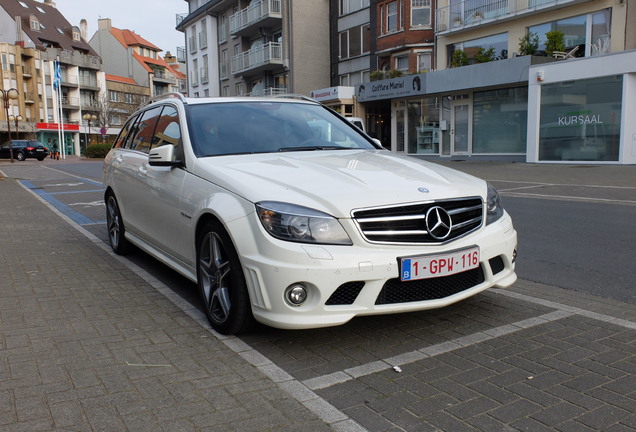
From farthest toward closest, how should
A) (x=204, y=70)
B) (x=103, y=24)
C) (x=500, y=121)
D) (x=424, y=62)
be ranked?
(x=103, y=24), (x=204, y=70), (x=424, y=62), (x=500, y=121)

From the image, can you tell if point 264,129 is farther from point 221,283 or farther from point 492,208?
point 492,208

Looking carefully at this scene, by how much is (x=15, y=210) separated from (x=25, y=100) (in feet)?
222

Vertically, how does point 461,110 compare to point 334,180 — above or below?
above

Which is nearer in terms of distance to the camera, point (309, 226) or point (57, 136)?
point (309, 226)

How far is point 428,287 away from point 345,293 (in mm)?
552

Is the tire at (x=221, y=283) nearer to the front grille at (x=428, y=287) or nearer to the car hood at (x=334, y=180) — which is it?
the car hood at (x=334, y=180)

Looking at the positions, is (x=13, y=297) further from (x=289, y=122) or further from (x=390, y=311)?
(x=390, y=311)

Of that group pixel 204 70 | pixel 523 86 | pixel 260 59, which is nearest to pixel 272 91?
pixel 260 59

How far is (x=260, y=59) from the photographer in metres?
40.0

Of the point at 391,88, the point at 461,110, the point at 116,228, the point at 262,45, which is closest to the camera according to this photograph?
the point at 116,228

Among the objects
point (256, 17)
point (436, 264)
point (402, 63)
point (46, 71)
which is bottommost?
point (436, 264)

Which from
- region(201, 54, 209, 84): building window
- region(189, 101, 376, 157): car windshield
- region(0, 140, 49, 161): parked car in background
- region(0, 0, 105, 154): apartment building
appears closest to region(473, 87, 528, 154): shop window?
region(189, 101, 376, 157): car windshield

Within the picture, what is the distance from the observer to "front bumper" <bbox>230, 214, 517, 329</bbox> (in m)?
3.32

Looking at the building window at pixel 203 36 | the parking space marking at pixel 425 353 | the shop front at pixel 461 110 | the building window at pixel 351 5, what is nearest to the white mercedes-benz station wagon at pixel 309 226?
the parking space marking at pixel 425 353
